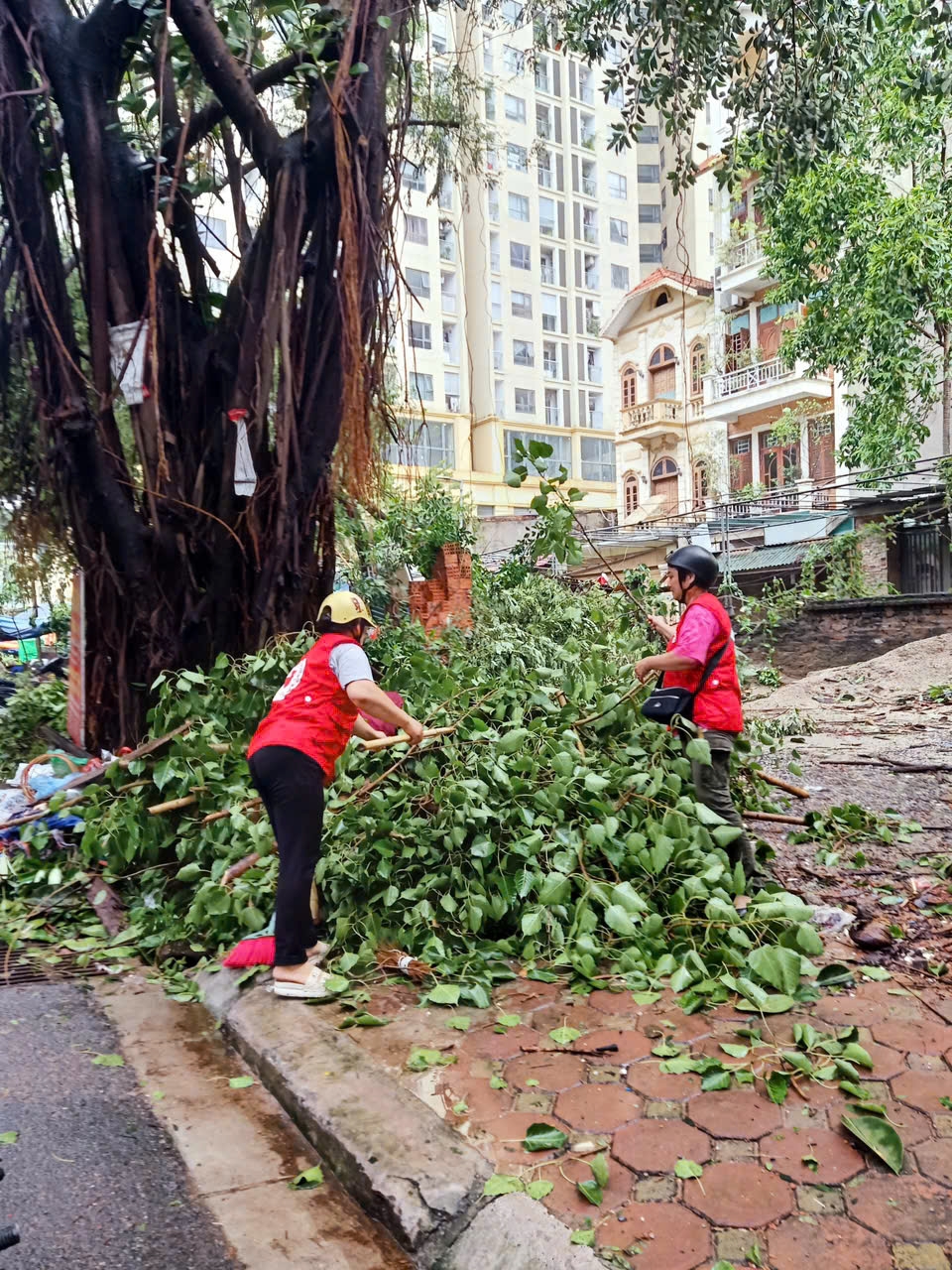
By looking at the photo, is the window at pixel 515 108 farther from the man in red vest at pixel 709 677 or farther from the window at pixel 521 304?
the man in red vest at pixel 709 677

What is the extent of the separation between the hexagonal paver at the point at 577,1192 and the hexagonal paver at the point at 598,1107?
18 cm

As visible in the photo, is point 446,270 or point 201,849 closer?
point 201,849

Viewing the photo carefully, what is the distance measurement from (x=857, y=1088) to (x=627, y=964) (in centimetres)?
103

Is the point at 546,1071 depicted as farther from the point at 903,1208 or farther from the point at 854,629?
the point at 854,629

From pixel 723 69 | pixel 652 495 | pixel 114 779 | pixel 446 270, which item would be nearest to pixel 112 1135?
pixel 114 779

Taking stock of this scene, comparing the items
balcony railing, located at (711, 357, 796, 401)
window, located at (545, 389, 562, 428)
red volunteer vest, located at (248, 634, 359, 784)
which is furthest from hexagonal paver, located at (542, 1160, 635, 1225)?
window, located at (545, 389, 562, 428)

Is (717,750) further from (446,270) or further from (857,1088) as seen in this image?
(446,270)

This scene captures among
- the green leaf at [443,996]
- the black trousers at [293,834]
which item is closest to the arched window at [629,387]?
the black trousers at [293,834]

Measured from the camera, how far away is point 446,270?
3794 centimetres

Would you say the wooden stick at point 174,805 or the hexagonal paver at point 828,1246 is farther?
the wooden stick at point 174,805

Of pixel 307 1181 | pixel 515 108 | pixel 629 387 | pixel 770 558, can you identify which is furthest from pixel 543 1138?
pixel 515 108

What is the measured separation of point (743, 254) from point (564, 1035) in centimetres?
2759

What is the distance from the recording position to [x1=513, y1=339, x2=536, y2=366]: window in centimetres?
4112

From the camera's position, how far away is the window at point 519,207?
41000 mm
